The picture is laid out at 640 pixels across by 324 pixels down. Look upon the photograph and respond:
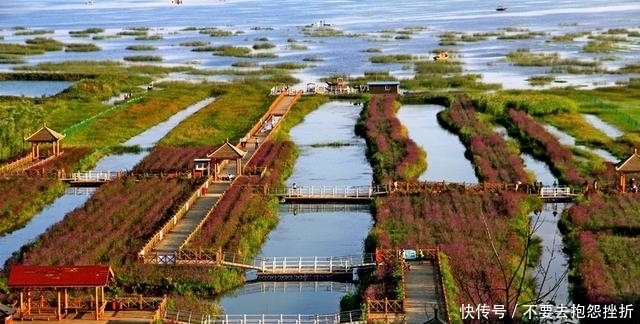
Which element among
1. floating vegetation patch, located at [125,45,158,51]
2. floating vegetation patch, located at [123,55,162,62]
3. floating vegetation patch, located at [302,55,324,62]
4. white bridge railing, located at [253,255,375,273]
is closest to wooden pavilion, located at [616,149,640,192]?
white bridge railing, located at [253,255,375,273]

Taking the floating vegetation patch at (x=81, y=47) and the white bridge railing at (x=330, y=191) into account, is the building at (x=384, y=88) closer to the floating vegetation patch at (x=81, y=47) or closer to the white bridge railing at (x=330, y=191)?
the white bridge railing at (x=330, y=191)

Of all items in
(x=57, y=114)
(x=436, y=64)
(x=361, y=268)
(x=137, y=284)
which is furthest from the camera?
(x=436, y=64)

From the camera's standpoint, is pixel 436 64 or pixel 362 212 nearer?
pixel 362 212

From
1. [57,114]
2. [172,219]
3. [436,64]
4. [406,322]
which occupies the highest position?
[436,64]

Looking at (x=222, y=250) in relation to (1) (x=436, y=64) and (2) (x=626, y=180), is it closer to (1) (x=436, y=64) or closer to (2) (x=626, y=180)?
(2) (x=626, y=180)

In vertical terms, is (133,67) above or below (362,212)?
above

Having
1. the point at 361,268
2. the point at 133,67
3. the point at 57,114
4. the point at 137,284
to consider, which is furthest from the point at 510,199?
the point at 133,67

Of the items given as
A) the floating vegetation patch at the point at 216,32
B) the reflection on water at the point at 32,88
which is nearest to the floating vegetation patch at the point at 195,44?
the floating vegetation patch at the point at 216,32
